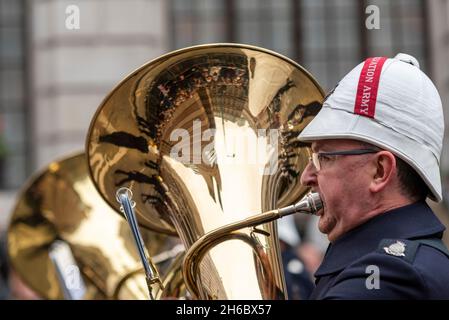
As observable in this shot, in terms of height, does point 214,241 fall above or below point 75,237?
above

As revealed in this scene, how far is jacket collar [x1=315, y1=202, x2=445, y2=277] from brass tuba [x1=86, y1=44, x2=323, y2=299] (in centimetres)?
32

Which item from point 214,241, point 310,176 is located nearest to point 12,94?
point 214,241

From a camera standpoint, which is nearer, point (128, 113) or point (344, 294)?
point (344, 294)

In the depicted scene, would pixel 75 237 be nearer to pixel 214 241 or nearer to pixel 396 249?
pixel 214 241

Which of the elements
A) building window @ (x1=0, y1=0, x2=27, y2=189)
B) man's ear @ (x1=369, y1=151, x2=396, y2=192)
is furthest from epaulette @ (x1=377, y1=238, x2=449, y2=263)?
building window @ (x1=0, y1=0, x2=27, y2=189)

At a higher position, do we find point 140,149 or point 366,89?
point 366,89

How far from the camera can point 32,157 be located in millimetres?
10188

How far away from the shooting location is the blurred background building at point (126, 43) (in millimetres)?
9828

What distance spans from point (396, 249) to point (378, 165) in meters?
0.20

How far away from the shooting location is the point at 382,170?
233cm

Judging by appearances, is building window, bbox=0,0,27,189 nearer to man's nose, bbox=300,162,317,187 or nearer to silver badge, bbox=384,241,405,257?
man's nose, bbox=300,162,317,187

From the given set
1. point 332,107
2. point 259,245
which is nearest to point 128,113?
point 259,245
